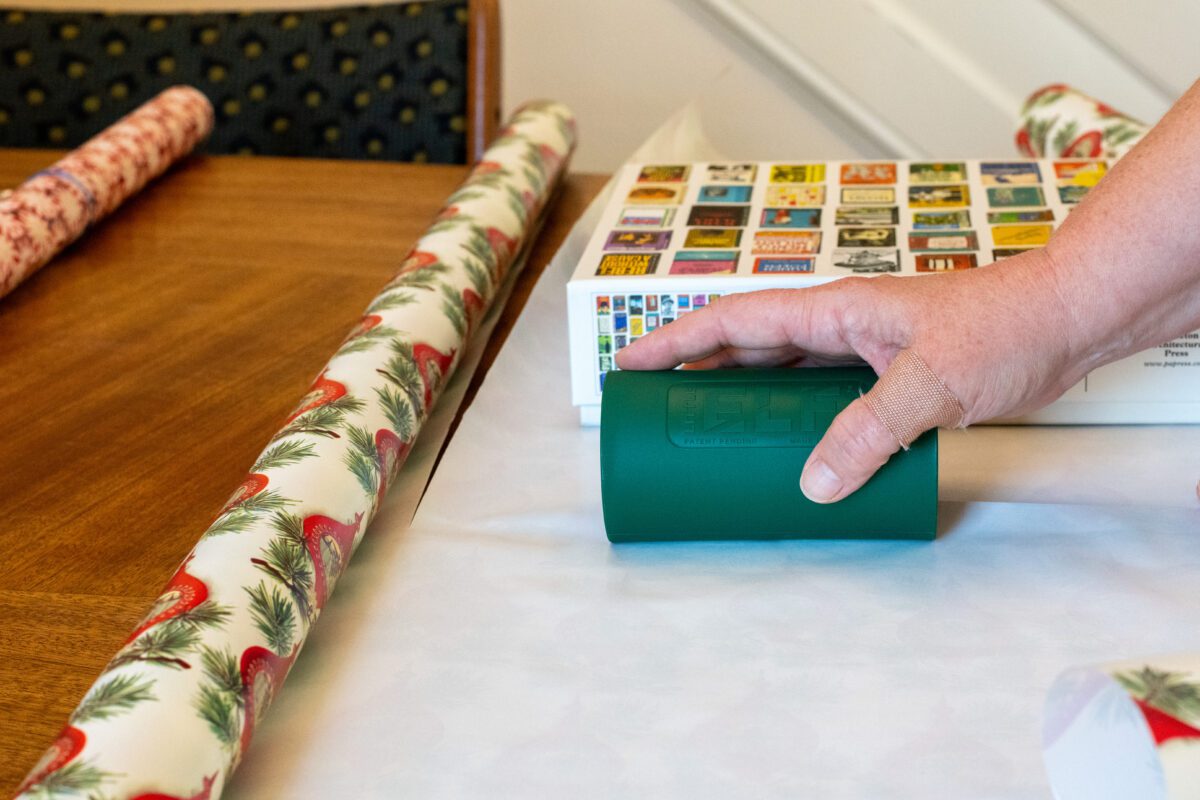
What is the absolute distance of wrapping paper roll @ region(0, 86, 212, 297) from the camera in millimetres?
966

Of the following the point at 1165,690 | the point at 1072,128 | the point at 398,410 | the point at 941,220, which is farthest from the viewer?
the point at 1072,128

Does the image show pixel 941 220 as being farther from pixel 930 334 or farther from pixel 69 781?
pixel 69 781

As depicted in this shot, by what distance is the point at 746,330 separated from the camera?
66cm

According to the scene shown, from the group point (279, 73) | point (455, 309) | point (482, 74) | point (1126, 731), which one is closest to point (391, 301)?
point (455, 309)

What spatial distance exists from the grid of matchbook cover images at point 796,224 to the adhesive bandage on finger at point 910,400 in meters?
0.12

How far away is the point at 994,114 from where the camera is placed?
6.75 ft

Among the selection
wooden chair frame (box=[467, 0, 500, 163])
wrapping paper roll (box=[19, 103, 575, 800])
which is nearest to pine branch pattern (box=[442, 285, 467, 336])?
wrapping paper roll (box=[19, 103, 575, 800])

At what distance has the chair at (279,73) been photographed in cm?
153

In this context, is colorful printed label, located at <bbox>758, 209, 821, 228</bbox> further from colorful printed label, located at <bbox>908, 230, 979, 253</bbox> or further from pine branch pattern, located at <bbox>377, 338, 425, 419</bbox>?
pine branch pattern, located at <bbox>377, 338, 425, 419</bbox>

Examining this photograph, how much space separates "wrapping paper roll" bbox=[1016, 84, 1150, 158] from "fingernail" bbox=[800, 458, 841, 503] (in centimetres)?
54

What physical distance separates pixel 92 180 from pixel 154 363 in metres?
0.34

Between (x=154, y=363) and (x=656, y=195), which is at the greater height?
(x=656, y=195)

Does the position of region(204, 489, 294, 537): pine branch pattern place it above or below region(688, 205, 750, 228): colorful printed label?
below

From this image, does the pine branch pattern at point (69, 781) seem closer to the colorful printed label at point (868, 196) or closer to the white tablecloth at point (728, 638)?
the white tablecloth at point (728, 638)
